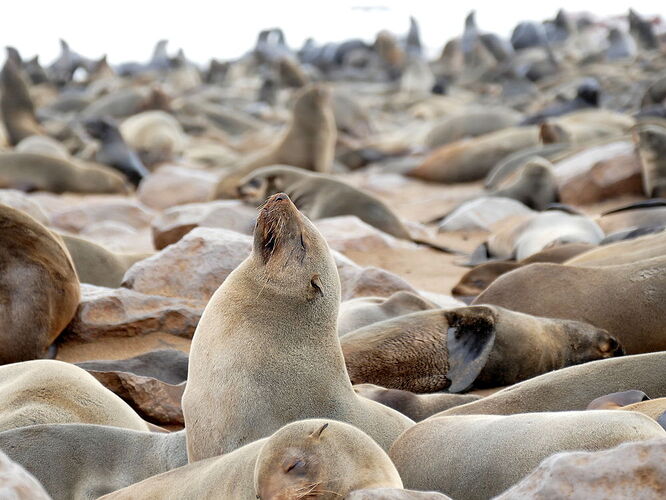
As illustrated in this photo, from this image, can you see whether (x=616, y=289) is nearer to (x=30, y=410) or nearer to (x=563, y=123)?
(x=30, y=410)

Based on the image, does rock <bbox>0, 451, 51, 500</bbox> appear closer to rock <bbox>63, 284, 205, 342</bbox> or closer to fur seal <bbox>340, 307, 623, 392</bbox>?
fur seal <bbox>340, 307, 623, 392</bbox>

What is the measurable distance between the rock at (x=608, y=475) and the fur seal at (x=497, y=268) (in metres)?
4.22

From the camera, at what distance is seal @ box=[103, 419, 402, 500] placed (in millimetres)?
2254

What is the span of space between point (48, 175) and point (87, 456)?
9.24m

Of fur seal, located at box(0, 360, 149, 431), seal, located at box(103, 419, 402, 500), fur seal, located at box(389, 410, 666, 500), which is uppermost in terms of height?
seal, located at box(103, 419, 402, 500)

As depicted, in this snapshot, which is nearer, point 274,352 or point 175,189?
point 274,352

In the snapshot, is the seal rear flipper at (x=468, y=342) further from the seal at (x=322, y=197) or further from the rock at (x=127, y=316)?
the seal at (x=322, y=197)

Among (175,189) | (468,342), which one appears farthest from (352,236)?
(175,189)

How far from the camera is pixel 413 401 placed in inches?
153

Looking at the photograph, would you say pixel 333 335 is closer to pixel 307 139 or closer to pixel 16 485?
pixel 16 485

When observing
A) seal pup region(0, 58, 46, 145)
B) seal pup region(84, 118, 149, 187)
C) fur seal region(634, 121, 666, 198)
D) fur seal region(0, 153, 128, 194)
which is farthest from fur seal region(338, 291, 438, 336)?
seal pup region(0, 58, 46, 145)

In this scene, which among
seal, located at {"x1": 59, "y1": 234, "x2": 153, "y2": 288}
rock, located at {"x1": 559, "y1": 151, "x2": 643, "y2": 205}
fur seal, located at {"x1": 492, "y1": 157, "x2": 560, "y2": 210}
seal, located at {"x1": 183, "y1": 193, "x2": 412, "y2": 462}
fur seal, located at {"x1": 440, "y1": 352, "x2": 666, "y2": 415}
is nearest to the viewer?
seal, located at {"x1": 183, "y1": 193, "x2": 412, "y2": 462}

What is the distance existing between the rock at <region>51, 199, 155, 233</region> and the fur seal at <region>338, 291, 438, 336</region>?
17.1ft

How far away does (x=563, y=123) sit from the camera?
13508 mm
